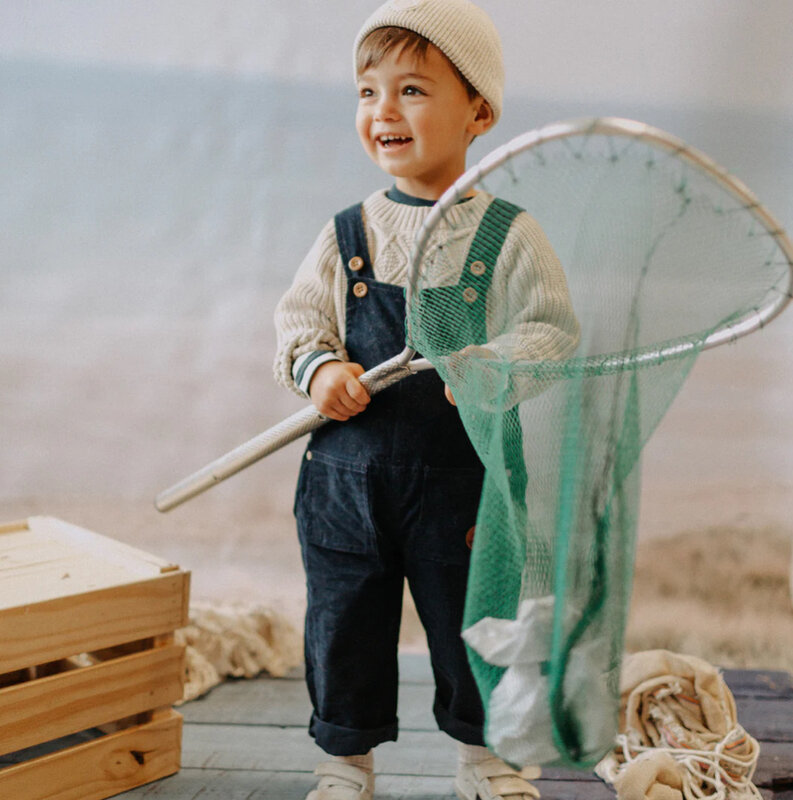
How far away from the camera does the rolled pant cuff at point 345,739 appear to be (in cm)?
115

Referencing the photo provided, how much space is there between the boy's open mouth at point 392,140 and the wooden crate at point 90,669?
0.62 meters

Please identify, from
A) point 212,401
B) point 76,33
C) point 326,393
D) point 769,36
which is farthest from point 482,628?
point 76,33

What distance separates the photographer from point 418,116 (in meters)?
1.04

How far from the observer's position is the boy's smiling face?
1031 mm

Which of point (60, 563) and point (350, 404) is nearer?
point (350, 404)

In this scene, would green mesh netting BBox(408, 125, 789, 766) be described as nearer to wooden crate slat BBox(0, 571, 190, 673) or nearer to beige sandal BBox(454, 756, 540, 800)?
beige sandal BBox(454, 756, 540, 800)

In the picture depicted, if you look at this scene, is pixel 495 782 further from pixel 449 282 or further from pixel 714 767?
pixel 449 282

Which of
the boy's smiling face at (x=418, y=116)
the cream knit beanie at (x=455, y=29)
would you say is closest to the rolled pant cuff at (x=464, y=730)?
the boy's smiling face at (x=418, y=116)

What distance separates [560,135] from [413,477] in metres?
0.47

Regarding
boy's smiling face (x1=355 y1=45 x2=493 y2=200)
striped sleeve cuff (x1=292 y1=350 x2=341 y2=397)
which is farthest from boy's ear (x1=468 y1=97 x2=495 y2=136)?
striped sleeve cuff (x1=292 y1=350 x2=341 y2=397)

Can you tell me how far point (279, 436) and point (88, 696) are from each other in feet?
1.31

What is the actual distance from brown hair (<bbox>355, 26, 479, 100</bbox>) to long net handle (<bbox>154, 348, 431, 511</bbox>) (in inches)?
13.2

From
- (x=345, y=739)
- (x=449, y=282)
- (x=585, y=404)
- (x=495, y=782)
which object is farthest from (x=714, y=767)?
(x=449, y=282)

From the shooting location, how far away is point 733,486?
1761mm
